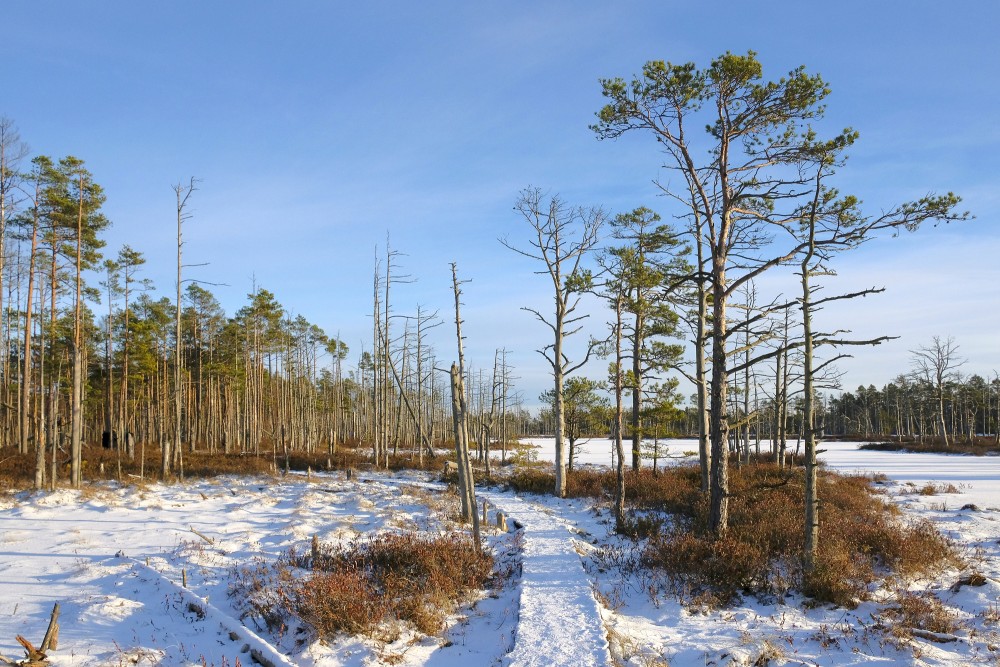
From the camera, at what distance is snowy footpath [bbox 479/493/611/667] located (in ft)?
22.0

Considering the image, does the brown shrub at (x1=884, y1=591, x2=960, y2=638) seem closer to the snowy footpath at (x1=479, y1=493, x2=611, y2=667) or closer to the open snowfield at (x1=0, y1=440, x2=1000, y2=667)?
the open snowfield at (x1=0, y1=440, x2=1000, y2=667)

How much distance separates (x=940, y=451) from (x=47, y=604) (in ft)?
186

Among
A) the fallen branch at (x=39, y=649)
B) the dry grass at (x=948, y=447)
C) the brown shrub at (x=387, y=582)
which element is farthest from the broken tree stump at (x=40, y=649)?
the dry grass at (x=948, y=447)

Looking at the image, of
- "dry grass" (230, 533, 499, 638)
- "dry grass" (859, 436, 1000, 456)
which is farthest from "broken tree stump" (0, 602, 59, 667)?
Result: "dry grass" (859, 436, 1000, 456)

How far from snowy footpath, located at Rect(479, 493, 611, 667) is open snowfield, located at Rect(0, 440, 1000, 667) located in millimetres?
31

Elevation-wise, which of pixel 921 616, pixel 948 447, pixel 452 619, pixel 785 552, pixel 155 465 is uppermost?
pixel 785 552

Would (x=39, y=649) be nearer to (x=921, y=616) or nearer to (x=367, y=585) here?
(x=367, y=585)

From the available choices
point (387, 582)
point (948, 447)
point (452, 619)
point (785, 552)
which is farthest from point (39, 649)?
point (948, 447)

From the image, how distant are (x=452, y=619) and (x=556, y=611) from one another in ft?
5.34

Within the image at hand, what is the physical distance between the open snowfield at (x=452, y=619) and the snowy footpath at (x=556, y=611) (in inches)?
1.2

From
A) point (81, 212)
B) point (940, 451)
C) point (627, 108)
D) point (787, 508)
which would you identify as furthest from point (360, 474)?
point (940, 451)

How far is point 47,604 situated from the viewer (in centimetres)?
881

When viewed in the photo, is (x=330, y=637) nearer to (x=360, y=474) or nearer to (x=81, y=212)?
(x=81, y=212)

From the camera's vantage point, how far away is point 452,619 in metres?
8.48
